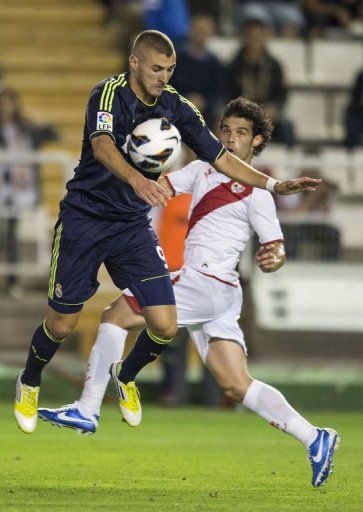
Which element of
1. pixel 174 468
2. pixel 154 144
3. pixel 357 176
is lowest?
pixel 174 468

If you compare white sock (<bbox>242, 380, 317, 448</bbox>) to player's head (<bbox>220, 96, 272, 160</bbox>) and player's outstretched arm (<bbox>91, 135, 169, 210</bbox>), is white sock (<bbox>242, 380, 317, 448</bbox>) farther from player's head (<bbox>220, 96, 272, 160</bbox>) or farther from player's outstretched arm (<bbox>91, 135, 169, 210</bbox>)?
player's outstretched arm (<bbox>91, 135, 169, 210</bbox>)

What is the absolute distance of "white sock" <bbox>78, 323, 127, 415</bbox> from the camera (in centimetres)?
905

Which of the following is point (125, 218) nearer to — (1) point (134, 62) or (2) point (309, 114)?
(1) point (134, 62)

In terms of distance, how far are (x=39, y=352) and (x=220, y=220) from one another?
1.37 meters

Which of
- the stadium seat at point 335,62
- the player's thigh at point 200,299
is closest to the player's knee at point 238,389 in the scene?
the player's thigh at point 200,299

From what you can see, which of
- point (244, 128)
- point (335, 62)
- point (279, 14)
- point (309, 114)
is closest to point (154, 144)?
point (244, 128)

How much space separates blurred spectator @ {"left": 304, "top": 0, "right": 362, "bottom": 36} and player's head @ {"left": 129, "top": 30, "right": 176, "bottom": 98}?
35.5 ft

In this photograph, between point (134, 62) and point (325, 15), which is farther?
point (325, 15)

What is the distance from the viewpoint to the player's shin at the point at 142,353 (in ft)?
29.1

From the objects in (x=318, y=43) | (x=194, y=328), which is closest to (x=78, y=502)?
(x=194, y=328)

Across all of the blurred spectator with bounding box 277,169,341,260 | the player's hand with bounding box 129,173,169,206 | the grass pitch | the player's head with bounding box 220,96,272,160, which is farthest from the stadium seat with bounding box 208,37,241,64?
the player's hand with bounding box 129,173,169,206

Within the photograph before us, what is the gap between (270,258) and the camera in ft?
28.8

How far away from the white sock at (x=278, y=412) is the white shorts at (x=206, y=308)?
0.32m

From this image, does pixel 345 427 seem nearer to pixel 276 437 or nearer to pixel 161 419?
pixel 276 437
